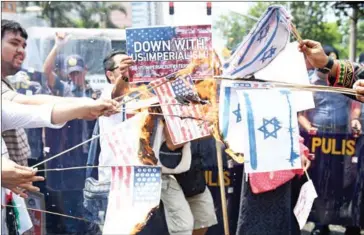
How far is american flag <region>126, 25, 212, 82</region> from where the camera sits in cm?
325

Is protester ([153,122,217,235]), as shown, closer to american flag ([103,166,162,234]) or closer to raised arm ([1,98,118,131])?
american flag ([103,166,162,234])

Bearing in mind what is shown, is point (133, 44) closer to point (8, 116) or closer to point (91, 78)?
point (8, 116)

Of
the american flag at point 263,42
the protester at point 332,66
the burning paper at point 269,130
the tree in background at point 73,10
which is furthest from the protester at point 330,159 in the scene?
the tree in background at point 73,10

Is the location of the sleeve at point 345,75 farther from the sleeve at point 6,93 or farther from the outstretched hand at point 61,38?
the outstretched hand at point 61,38

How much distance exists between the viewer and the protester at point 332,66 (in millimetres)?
3172

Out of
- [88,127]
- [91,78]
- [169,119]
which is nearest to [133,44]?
[169,119]

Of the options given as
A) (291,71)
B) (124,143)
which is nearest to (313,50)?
(291,71)

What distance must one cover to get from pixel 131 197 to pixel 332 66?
1260 millimetres

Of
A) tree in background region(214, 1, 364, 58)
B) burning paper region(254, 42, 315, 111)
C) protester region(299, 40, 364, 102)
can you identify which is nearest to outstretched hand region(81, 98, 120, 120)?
protester region(299, 40, 364, 102)

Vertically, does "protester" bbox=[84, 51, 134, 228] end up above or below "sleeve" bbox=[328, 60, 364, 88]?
below

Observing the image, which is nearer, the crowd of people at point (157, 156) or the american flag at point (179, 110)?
the crowd of people at point (157, 156)

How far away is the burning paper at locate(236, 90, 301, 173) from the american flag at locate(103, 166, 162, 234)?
527mm

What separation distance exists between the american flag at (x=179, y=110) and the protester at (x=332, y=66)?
63cm

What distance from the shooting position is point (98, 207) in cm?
401
